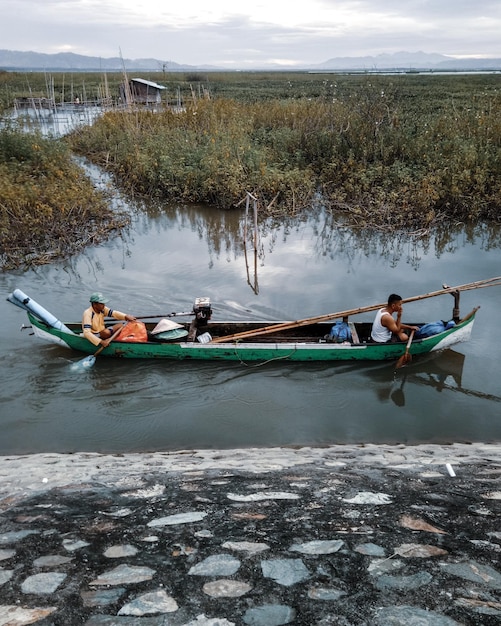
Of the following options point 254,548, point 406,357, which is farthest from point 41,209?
point 254,548

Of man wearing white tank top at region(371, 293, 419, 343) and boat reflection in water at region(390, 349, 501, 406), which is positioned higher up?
man wearing white tank top at region(371, 293, 419, 343)

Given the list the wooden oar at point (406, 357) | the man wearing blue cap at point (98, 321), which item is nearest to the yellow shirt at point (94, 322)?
the man wearing blue cap at point (98, 321)

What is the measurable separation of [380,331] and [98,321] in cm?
472

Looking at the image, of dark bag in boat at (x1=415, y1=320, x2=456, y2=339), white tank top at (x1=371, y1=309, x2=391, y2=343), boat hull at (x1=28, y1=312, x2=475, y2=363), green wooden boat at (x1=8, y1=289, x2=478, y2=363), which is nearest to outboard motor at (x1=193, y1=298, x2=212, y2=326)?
green wooden boat at (x1=8, y1=289, x2=478, y2=363)

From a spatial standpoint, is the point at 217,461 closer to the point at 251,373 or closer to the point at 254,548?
the point at 254,548

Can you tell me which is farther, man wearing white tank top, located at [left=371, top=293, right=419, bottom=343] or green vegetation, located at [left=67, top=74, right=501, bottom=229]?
green vegetation, located at [left=67, top=74, right=501, bottom=229]

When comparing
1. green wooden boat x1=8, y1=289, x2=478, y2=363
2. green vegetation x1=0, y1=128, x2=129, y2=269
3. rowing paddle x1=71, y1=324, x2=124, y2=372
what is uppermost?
green vegetation x1=0, y1=128, x2=129, y2=269

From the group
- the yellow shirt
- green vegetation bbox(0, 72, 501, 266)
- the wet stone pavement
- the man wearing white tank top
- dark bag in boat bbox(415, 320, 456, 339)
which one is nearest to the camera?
the wet stone pavement

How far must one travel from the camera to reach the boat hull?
319 inches

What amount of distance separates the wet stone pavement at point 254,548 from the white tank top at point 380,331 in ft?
12.9

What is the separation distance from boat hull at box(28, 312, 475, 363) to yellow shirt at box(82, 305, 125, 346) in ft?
0.75

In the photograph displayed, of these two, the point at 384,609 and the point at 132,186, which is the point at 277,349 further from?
the point at 132,186

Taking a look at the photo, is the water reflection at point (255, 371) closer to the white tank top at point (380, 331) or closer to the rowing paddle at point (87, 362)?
the rowing paddle at point (87, 362)

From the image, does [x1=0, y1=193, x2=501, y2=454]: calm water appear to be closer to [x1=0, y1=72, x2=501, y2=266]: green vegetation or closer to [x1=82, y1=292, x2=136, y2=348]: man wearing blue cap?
[x1=82, y1=292, x2=136, y2=348]: man wearing blue cap
